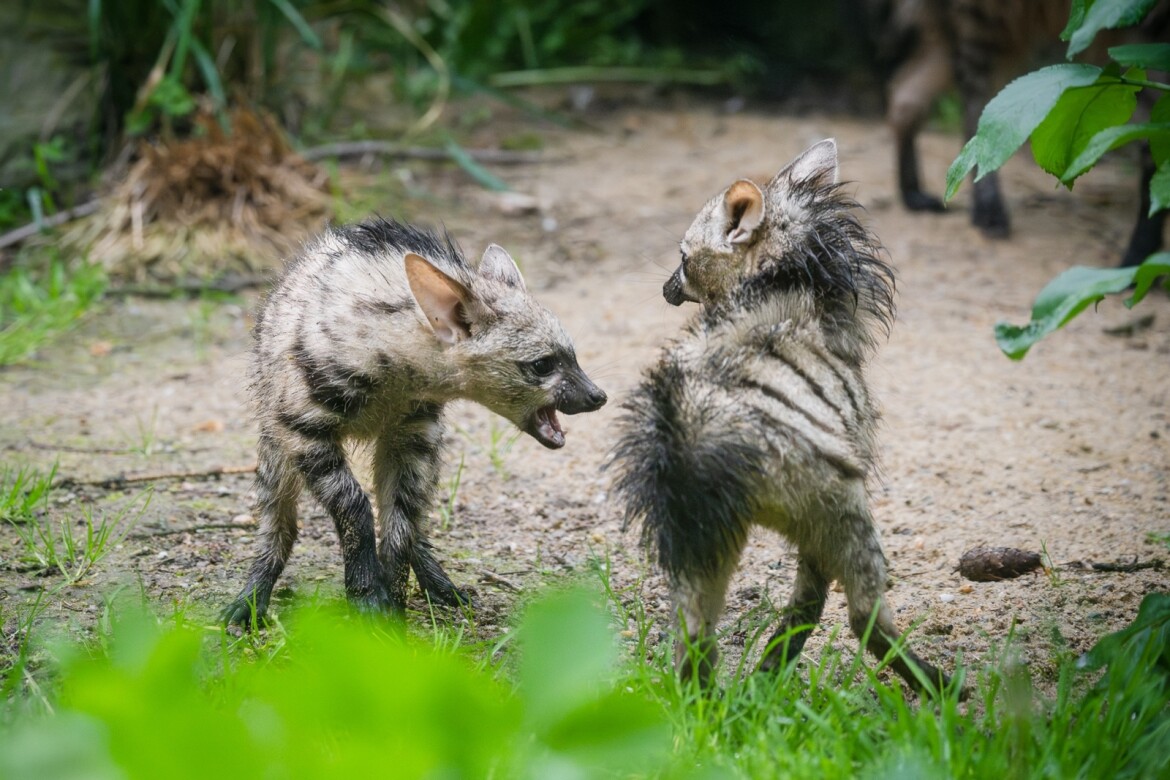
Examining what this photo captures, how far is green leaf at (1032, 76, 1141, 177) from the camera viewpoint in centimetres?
276

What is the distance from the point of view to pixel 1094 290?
7.91ft

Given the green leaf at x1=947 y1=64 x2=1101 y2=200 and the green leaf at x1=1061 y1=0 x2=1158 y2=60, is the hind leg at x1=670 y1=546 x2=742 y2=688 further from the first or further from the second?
the green leaf at x1=1061 y1=0 x2=1158 y2=60

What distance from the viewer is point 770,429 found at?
8.63ft

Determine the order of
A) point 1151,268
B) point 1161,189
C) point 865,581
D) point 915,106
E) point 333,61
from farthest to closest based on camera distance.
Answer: point 333,61 < point 915,106 < point 865,581 < point 1161,189 < point 1151,268

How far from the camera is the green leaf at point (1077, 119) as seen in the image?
9.06ft

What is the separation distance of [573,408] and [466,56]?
5754 millimetres

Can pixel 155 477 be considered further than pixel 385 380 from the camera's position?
Yes

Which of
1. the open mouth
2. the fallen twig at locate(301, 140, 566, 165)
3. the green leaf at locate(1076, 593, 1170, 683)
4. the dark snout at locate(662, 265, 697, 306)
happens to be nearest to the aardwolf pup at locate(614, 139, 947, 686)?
the dark snout at locate(662, 265, 697, 306)

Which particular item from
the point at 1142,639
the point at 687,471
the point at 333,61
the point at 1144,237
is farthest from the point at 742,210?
the point at 333,61

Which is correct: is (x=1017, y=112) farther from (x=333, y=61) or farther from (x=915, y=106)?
(x=333, y=61)

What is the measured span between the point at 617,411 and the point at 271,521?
5.92ft

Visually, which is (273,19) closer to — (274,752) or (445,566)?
(445,566)

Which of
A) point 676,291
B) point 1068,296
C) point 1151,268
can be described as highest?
point 1151,268

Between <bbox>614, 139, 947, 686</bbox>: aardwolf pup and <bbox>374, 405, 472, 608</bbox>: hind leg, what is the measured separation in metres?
0.88
